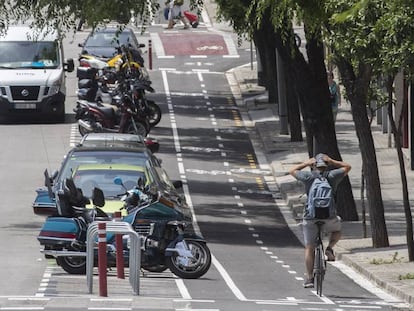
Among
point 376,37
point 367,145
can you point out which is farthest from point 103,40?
point 376,37

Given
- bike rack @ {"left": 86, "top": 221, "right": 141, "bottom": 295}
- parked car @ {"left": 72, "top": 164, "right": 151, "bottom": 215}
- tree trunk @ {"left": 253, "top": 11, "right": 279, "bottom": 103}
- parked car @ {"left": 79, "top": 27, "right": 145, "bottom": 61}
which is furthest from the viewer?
parked car @ {"left": 79, "top": 27, "right": 145, "bottom": 61}

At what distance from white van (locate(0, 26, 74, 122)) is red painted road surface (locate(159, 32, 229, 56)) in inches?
695

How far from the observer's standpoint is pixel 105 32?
2047 inches

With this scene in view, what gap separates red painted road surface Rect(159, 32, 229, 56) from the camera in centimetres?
5956

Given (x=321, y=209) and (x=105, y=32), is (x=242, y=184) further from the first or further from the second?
(x=105, y=32)

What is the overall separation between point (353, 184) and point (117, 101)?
7.59 meters

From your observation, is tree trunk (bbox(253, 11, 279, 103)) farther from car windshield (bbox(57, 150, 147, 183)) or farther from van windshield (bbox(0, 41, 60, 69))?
car windshield (bbox(57, 150, 147, 183))

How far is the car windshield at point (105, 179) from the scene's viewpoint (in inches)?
878

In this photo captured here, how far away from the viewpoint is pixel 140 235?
20.3 metres

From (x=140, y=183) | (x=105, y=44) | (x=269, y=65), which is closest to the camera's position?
(x=140, y=183)

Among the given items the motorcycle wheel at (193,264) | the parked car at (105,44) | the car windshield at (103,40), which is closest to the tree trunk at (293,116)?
the parked car at (105,44)

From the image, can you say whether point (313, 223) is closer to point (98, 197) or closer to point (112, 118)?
point (98, 197)

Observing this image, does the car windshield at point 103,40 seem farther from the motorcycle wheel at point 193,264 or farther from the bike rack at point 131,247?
the bike rack at point 131,247

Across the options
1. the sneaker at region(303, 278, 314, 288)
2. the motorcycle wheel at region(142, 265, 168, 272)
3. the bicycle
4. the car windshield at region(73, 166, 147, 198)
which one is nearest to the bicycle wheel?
the bicycle
